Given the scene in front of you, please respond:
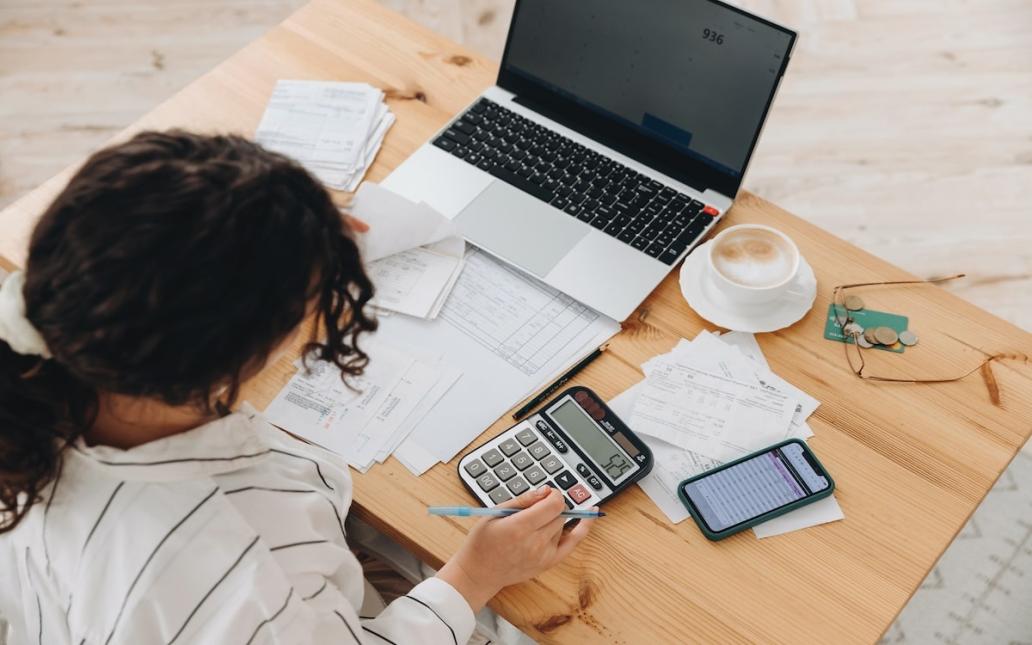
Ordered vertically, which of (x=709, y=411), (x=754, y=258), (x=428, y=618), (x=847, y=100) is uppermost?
(x=754, y=258)

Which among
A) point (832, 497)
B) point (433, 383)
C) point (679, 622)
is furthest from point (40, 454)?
point (832, 497)

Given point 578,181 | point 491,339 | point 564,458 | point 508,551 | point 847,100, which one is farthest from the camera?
point 847,100

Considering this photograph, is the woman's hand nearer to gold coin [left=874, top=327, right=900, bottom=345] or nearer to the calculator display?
the calculator display

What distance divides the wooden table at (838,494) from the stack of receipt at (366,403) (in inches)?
1.0

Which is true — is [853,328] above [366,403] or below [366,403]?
above

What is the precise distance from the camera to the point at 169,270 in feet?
2.33

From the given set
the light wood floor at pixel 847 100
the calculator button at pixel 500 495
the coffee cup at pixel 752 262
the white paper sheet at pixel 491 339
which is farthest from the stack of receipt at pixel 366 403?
the light wood floor at pixel 847 100

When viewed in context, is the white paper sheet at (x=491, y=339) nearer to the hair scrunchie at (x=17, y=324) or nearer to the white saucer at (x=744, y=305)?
the white saucer at (x=744, y=305)

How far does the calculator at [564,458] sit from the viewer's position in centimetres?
104

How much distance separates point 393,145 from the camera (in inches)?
53.1

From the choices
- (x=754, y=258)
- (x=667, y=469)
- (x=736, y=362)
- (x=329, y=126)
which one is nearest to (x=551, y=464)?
(x=667, y=469)

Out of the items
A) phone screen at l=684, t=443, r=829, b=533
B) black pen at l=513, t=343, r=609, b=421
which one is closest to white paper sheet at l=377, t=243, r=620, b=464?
black pen at l=513, t=343, r=609, b=421

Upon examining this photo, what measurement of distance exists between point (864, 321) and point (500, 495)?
0.49 metres

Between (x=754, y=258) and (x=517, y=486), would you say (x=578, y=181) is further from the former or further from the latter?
(x=517, y=486)
